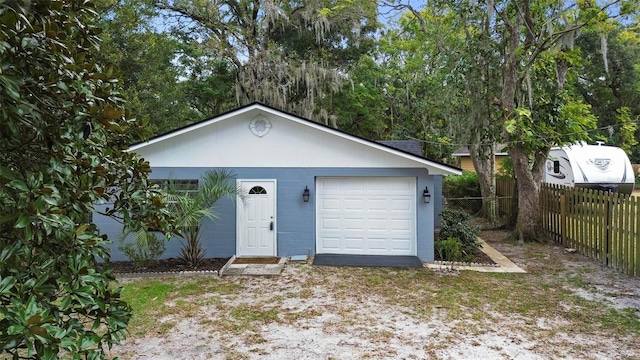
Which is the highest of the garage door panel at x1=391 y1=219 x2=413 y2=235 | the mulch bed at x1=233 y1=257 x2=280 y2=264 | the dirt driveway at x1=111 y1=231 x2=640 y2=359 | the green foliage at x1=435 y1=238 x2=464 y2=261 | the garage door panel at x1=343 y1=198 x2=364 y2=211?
the garage door panel at x1=343 y1=198 x2=364 y2=211

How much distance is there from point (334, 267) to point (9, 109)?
23.9ft

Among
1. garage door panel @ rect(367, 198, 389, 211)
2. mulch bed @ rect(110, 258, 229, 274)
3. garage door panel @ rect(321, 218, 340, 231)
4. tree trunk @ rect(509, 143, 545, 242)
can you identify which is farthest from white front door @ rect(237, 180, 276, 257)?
tree trunk @ rect(509, 143, 545, 242)

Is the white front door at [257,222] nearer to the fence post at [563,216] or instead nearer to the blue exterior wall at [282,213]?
the blue exterior wall at [282,213]

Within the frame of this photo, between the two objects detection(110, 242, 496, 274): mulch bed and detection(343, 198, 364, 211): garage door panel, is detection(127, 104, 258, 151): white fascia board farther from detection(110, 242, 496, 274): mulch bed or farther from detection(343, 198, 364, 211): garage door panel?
detection(343, 198, 364, 211): garage door panel

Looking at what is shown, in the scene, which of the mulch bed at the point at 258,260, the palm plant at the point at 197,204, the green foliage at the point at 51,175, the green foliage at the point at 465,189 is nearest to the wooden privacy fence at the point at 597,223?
the green foliage at the point at 465,189

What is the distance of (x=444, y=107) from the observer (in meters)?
18.1

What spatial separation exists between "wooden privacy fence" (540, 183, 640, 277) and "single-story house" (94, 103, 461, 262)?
336cm

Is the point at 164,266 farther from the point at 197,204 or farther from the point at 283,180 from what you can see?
the point at 283,180

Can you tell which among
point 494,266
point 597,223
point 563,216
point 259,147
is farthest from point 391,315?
point 563,216

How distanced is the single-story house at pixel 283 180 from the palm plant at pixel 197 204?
0.95ft

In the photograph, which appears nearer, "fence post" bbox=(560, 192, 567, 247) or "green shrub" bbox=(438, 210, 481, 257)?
"green shrub" bbox=(438, 210, 481, 257)

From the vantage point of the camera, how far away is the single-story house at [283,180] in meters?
9.04

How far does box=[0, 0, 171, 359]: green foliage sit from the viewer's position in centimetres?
144

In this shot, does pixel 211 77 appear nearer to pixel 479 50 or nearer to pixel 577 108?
pixel 479 50
